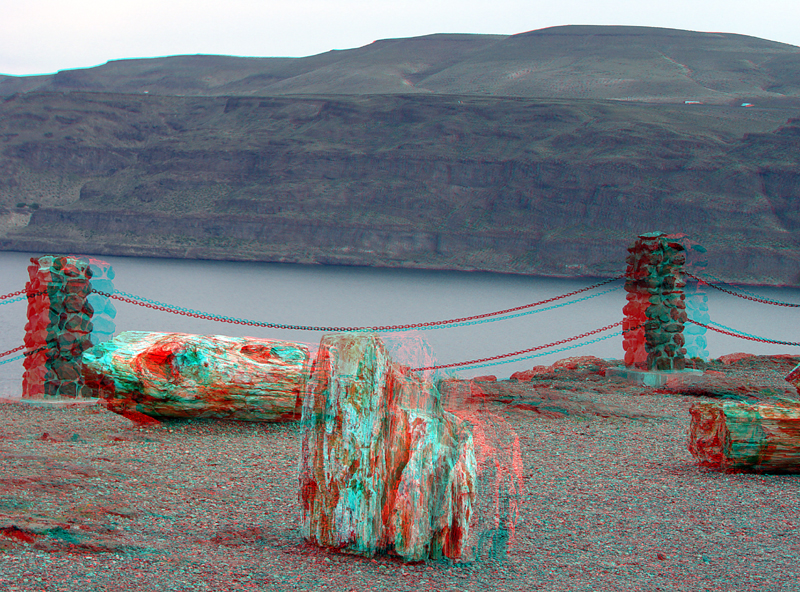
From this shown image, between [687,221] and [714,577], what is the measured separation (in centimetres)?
6314

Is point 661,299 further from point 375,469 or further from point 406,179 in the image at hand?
point 406,179

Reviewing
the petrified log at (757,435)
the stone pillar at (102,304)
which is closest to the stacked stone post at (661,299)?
the petrified log at (757,435)

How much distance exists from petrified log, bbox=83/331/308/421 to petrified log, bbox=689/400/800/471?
9.57 ft

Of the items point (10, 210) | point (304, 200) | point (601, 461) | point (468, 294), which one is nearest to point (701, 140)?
point (468, 294)

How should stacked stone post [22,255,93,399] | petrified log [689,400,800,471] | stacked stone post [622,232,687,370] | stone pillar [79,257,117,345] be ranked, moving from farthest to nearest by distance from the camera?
stacked stone post [622,232,687,370] < stone pillar [79,257,117,345] < stacked stone post [22,255,93,399] < petrified log [689,400,800,471]

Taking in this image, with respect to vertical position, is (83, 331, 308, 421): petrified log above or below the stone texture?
above

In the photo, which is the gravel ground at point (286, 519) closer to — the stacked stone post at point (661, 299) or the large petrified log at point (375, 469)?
the large petrified log at point (375, 469)

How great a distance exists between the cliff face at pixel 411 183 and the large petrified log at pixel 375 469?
56219 mm

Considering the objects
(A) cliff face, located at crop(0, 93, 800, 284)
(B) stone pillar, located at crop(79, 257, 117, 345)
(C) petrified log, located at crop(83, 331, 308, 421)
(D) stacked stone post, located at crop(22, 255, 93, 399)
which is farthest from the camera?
(A) cliff face, located at crop(0, 93, 800, 284)

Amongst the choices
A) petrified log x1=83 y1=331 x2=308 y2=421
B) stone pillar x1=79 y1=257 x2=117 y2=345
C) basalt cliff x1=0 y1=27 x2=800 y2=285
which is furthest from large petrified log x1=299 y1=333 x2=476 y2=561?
basalt cliff x1=0 y1=27 x2=800 y2=285

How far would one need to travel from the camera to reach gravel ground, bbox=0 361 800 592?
2.89 metres

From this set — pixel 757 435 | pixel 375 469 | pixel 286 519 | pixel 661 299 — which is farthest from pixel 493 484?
pixel 661 299

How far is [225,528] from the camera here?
11.3 feet

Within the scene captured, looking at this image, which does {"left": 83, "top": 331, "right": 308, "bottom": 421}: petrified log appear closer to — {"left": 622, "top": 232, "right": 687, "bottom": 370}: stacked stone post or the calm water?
{"left": 622, "top": 232, "right": 687, "bottom": 370}: stacked stone post
